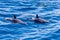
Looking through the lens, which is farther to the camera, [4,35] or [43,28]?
[43,28]

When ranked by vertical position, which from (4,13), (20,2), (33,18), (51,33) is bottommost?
(51,33)

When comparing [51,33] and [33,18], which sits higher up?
[33,18]

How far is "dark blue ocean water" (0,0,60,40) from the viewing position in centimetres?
946

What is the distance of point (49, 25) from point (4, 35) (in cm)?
267

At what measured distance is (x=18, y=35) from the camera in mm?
9453

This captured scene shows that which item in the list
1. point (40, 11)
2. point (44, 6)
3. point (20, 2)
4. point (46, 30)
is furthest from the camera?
point (20, 2)

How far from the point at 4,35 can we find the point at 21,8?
5413mm

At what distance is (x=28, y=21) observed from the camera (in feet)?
37.6

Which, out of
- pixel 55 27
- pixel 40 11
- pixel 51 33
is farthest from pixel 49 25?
pixel 40 11

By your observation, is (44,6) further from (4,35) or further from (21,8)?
(4,35)

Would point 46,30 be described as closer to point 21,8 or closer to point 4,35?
point 4,35

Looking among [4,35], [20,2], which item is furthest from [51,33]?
[20,2]

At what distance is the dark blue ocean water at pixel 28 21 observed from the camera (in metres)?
9.46

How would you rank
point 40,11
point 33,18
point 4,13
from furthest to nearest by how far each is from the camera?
point 40,11 → point 4,13 → point 33,18
